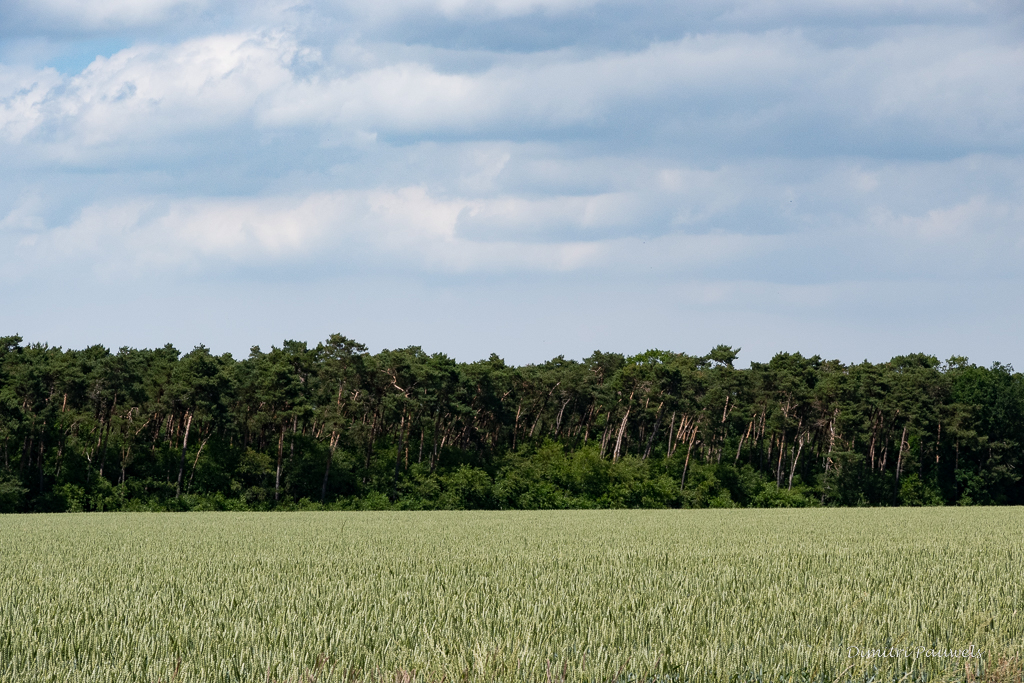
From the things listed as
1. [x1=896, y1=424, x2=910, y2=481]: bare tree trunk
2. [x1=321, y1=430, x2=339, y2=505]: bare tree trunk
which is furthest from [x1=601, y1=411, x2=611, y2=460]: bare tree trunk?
[x1=896, y1=424, x2=910, y2=481]: bare tree trunk

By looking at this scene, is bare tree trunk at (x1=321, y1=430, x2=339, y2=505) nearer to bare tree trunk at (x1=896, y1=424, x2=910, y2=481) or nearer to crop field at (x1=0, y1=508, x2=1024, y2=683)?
crop field at (x1=0, y1=508, x2=1024, y2=683)

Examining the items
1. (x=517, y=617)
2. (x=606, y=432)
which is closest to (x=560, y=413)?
(x=606, y=432)

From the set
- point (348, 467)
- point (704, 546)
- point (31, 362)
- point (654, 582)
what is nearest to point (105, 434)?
point (31, 362)

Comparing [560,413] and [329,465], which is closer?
[329,465]

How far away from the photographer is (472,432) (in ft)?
289

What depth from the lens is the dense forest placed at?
6569 cm

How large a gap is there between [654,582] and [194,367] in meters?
57.8

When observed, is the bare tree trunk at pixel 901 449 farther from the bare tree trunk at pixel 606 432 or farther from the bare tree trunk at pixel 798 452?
the bare tree trunk at pixel 606 432

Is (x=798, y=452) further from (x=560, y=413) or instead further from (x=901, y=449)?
(x=560, y=413)

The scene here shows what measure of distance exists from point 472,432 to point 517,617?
7839 centimetres

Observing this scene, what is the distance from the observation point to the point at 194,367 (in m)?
66.0

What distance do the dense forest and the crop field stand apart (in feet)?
158

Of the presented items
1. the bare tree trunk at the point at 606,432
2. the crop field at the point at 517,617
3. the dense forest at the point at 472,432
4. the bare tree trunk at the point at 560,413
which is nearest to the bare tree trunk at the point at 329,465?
the dense forest at the point at 472,432

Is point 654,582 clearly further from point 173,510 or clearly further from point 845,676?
point 173,510
